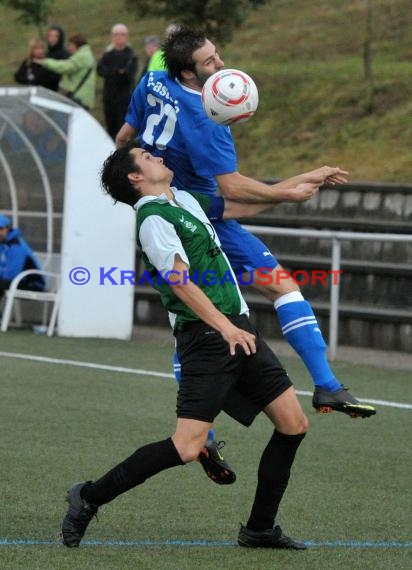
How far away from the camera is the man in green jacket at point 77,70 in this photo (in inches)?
Result: 652

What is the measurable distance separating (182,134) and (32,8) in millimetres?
16975

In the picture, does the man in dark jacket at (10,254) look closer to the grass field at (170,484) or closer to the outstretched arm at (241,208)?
the grass field at (170,484)

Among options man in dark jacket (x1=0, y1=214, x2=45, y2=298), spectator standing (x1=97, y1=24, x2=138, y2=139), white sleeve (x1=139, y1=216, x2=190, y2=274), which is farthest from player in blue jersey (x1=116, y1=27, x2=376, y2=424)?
spectator standing (x1=97, y1=24, x2=138, y2=139)

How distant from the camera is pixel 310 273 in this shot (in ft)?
46.4

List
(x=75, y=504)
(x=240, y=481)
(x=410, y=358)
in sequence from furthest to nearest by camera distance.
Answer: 1. (x=410, y=358)
2. (x=240, y=481)
3. (x=75, y=504)

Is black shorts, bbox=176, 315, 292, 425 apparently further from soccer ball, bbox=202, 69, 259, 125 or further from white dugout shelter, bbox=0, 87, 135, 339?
white dugout shelter, bbox=0, 87, 135, 339

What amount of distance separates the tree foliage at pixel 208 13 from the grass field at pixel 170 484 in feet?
28.4

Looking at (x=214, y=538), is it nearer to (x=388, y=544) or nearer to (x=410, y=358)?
(x=388, y=544)

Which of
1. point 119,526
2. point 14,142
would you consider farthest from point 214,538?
point 14,142

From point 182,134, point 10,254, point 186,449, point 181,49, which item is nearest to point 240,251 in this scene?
point 182,134

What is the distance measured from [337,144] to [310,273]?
321 cm

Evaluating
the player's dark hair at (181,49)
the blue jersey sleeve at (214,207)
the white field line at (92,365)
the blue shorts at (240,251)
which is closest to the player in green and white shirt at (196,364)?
the blue jersey sleeve at (214,207)

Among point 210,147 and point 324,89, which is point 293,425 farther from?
point 324,89

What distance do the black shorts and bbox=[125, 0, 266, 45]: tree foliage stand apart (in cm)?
1330
